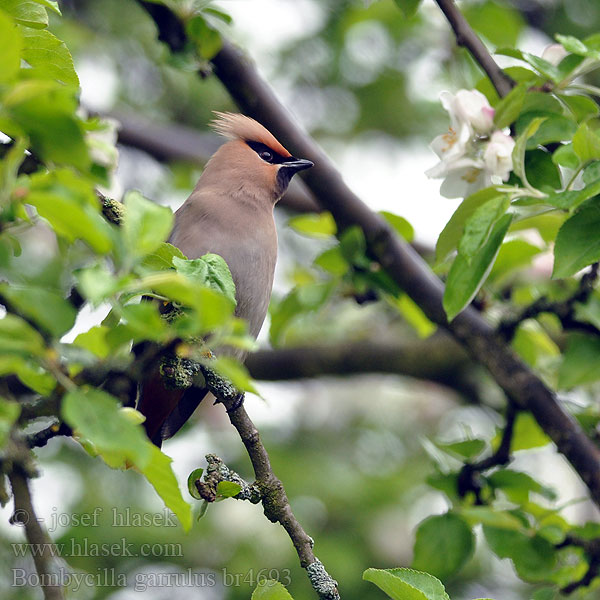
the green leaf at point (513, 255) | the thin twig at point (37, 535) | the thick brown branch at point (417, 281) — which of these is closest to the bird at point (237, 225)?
the thick brown branch at point (417, 281)

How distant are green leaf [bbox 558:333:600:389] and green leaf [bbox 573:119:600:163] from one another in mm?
775

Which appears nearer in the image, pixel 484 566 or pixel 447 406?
pixel 484 566

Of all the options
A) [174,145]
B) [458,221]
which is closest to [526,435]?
[458,221]

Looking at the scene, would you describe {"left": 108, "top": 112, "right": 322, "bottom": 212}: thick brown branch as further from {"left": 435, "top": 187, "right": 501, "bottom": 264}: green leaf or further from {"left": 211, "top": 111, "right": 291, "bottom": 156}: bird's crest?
{"left": 435, "top": 187, "right": 501, "bottom": 264}: green leaf

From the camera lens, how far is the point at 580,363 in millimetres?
2588

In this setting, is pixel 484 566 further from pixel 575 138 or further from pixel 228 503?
pixel 575 138

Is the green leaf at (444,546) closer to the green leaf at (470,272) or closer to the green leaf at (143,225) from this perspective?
the green leaf at (470,272)

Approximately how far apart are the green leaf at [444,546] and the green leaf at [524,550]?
0.07 m

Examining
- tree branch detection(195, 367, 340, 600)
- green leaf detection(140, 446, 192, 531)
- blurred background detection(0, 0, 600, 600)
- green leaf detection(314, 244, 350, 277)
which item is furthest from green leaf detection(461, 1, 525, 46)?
green leaf detection(140, 446, 192, 531)

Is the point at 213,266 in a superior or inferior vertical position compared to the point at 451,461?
superior

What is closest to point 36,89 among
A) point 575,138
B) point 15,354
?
point 15,354

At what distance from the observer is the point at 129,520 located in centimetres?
424

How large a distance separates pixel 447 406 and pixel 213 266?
4.88 metres

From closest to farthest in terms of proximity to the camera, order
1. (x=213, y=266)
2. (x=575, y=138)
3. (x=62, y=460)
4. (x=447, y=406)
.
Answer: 1. (x=213, y=266)
2. (x=575, y=138)
3. (x=62, y=460)
4. (x=447, y=406)
